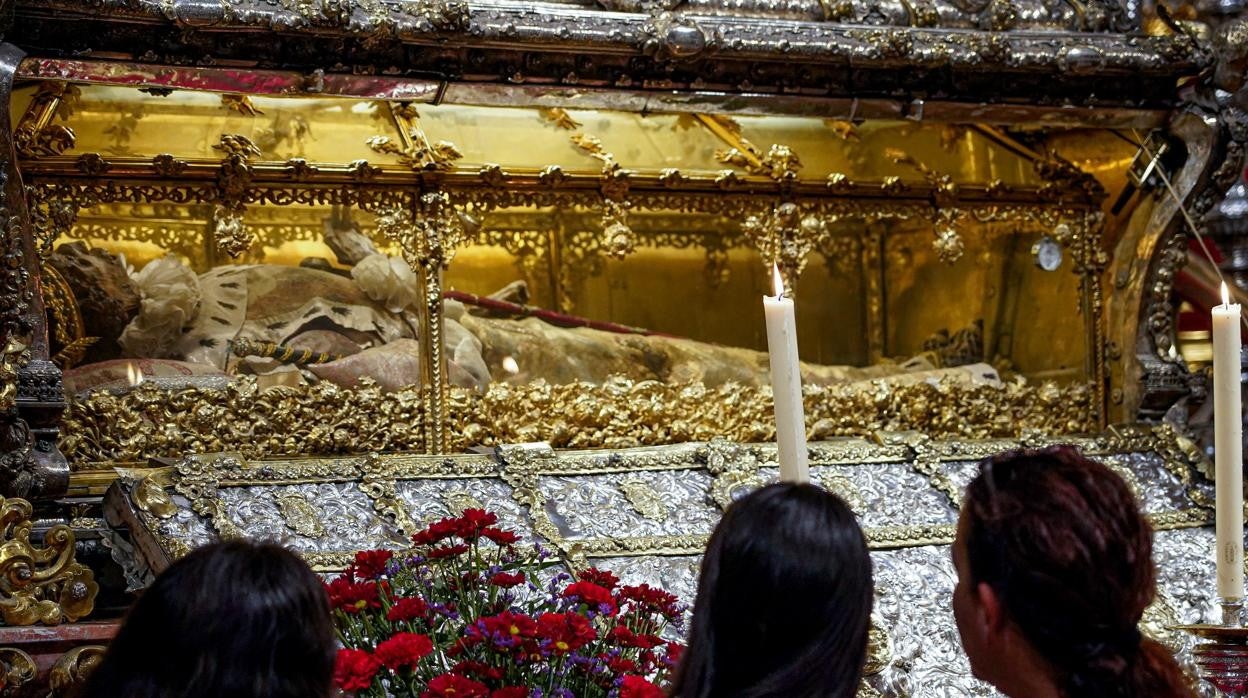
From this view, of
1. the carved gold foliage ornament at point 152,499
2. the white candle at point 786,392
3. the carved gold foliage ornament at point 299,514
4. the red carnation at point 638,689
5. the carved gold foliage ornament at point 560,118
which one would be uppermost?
the carved gold foliage ornament at point 560,118

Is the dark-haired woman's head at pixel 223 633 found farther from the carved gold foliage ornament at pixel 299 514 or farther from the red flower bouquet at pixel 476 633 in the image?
the carved gold foliage ornament at pixel 299 514

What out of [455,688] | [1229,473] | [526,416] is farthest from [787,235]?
[455,688]

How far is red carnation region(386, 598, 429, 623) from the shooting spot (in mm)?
2330

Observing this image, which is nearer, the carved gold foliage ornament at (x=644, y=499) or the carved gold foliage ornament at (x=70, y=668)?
the carved gold foliage ornament at (x=70, y=668)

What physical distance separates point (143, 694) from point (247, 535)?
2.69 m

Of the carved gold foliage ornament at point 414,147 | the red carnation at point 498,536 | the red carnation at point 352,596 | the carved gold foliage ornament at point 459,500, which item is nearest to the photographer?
the red carnation at point 352,596

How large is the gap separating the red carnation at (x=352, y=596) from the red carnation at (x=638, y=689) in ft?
1.23

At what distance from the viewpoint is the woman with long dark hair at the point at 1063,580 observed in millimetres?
1696

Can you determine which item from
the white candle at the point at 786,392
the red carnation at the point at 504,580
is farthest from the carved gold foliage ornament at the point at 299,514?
the white candle at the point at 786,392

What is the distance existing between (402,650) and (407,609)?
0.67ft

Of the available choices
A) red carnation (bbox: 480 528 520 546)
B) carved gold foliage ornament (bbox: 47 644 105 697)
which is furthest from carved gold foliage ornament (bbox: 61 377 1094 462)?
red carnation (bbox: 480 528 520 546)

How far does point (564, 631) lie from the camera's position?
229 centimetres

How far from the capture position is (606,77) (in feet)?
16.0

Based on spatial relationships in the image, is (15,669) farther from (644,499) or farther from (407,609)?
(644,499)
